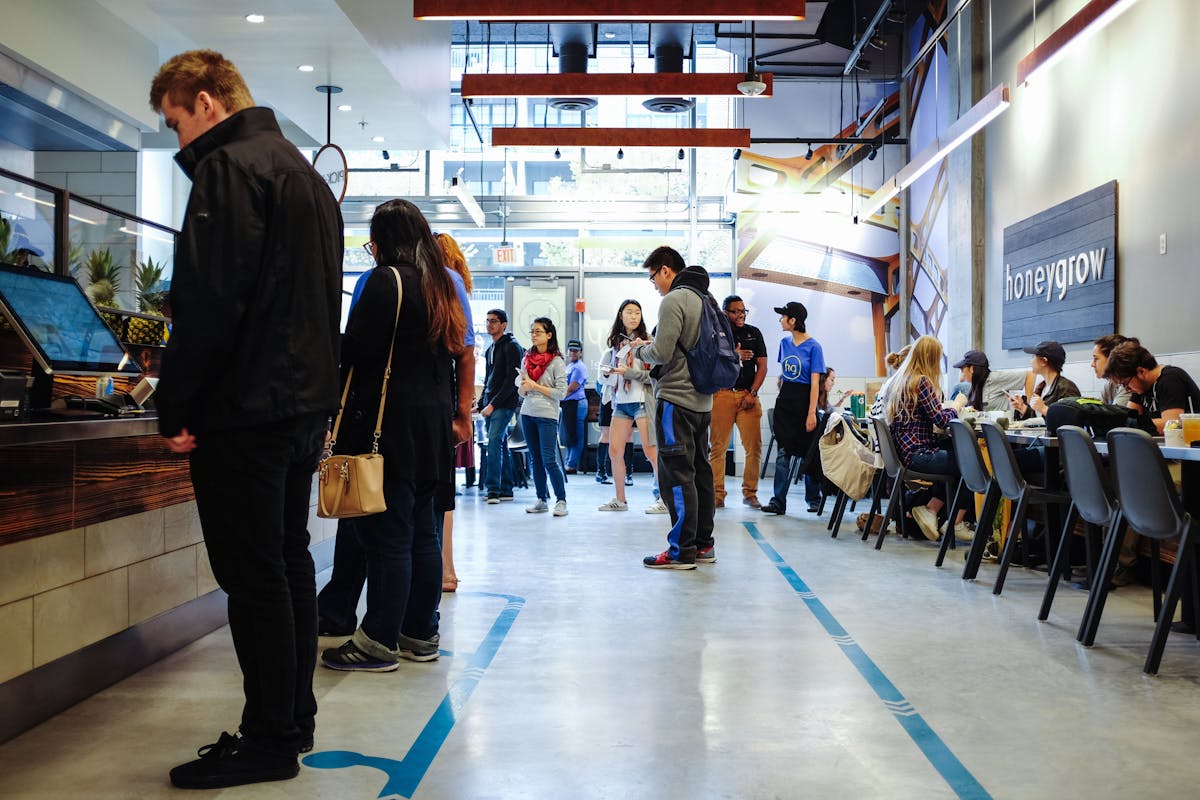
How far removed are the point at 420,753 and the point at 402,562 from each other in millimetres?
798

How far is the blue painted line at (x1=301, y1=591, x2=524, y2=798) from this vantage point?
2.43 m

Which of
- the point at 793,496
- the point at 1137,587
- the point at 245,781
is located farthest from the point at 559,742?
the point at 793,496

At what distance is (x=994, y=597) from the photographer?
15.8 feet

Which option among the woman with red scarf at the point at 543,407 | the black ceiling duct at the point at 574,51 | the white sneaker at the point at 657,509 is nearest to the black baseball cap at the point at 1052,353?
the white sneaker at the point at 657,509

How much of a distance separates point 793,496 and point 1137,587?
4.80 m

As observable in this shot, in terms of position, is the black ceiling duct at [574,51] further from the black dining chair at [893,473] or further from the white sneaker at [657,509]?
the black dining chair at [893,473]

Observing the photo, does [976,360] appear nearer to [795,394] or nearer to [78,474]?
[795,394]

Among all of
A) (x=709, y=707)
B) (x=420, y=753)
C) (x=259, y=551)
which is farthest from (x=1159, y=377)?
(x=259, y=551)

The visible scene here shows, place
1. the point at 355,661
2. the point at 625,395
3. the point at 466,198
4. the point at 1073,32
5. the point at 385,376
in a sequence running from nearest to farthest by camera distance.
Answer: the point at 385,376
the point at 355,661
the point at 1073,32
the point at 625,395
the point at 466,198

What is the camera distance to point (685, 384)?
5.40 meters

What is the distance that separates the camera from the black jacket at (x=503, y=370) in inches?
318

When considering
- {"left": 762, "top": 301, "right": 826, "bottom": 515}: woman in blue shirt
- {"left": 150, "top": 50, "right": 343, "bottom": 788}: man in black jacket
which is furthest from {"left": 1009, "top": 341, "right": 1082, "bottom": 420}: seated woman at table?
{"left": 150, "top": 50, "right": 343, "bottom": 788}: man in black jacket

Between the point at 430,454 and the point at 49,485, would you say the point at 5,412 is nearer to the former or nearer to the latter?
the point at 49,485

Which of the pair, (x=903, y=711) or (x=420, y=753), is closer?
(x=420, y=753)
